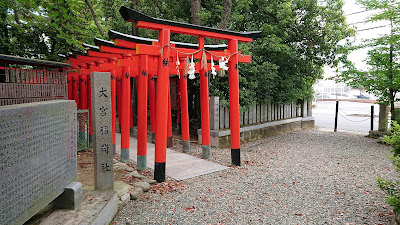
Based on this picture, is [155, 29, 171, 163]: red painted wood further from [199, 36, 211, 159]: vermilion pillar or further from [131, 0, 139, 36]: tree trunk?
[131, 0, 139, 36]: tree trunk

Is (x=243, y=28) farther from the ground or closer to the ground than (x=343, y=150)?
farther from the ground

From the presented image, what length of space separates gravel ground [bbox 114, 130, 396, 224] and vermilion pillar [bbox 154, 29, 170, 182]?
17.3 inches

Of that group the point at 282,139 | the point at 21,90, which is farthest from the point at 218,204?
the point at 282,139

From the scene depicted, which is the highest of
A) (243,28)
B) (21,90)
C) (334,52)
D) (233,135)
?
(243,28)

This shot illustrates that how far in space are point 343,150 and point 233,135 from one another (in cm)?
462

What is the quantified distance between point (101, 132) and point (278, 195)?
3.45 meters

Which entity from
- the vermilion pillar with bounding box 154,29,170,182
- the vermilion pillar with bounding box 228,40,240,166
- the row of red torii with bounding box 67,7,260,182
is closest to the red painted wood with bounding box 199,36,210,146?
the row of red torii with bounding box 67,7,260,182

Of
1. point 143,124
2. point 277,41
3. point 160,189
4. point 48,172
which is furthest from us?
point 277,41

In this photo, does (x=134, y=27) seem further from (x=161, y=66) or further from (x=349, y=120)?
(x=349, y=120)

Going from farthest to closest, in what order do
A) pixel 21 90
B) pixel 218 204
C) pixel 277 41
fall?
pixel 277 41
pixel 21 90
pixel 218 204

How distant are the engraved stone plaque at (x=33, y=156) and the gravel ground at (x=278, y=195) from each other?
4.01 feet

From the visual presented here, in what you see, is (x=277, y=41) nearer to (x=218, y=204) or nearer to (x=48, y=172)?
(x=218, y=204)

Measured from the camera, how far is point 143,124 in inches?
249

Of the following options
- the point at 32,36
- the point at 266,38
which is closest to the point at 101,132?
the point at 266,38
